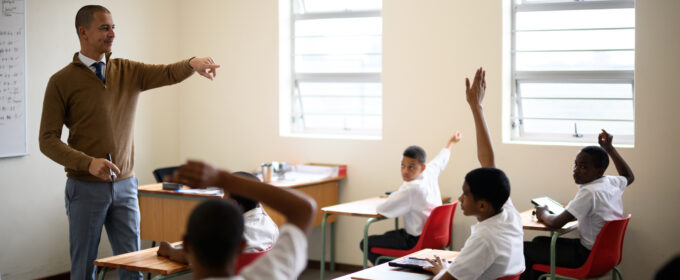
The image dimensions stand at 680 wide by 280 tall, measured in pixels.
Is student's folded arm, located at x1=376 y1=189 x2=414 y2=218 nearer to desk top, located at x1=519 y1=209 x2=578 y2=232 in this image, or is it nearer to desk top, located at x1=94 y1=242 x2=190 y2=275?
desk top, located at x1=519 y1=209 x2=578 y2=232

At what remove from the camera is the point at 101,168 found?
296 centimetres

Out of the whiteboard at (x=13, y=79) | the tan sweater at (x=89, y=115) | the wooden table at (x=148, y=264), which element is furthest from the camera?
the whiteboard at (x=13, y=79)

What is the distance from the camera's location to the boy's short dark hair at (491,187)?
2.51m

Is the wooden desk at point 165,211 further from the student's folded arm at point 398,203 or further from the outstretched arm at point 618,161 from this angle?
the outstretched arm at point 618,161

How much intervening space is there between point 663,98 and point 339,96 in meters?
2.63

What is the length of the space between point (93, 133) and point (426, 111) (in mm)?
2797

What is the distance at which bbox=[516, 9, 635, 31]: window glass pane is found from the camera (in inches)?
191

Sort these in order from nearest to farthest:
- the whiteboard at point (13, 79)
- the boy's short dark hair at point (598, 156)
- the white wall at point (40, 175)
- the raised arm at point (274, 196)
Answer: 1. the raised arm at point (274, 196)
2. the boy's short dark hair at point (598, 156)
3. the whiteboard at point (13, 79)
4. the white wall at point (40, 175)

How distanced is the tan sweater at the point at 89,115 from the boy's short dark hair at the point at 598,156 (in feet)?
7.69

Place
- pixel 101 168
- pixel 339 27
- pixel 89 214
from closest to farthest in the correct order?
pixel 101 168
pixel 89 214
pixel 339 27

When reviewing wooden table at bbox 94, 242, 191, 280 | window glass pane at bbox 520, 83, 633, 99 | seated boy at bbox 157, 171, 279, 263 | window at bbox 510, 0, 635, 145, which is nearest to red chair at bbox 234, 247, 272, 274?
seated boy at bbox 157, 171, 279, 263

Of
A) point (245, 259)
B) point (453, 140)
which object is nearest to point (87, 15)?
point (245, 259)

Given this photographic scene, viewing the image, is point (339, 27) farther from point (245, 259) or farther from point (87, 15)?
point (245, 259)

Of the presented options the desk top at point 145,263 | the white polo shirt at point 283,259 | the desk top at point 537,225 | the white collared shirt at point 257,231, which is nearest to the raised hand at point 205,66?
the white collared shirt at point 257,231
